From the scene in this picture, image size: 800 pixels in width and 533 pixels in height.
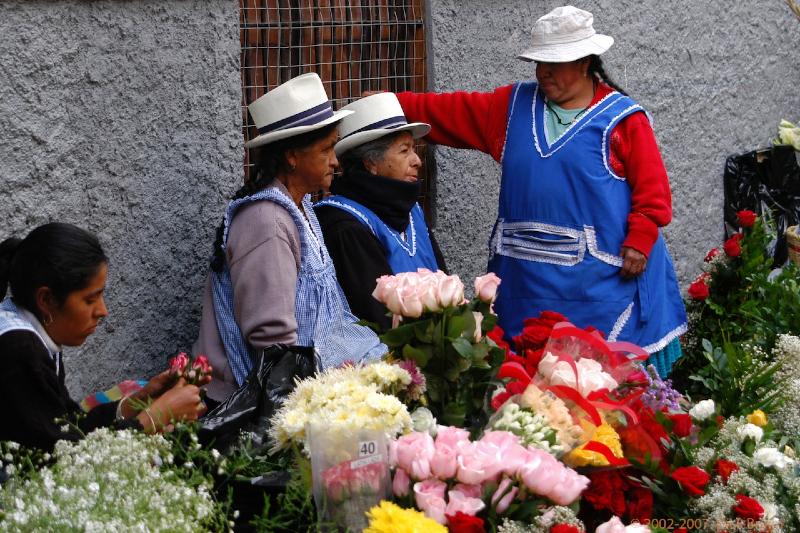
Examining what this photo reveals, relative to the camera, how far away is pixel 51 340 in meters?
2.88

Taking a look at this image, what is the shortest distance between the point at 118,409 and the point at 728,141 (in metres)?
5.80

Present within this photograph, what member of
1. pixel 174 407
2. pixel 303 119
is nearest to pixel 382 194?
pixel 303 119

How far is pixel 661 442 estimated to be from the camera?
267cm

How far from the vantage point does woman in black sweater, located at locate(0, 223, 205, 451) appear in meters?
2.70

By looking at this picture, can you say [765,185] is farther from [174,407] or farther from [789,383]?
[174,407]

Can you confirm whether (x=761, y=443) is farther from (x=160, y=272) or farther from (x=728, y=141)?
(x=728, y=141)

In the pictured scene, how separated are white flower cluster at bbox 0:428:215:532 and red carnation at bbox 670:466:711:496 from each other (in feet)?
3.18

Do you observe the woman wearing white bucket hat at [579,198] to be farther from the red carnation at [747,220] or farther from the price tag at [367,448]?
the price tag at [367,448]

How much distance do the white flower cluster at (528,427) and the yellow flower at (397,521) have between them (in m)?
0.34

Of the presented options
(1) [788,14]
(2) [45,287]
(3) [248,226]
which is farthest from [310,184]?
(1) [788,14]

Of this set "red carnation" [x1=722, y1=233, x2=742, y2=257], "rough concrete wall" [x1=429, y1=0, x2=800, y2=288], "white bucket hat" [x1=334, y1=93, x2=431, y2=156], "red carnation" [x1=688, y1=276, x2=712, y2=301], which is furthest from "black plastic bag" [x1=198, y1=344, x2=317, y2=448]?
"red carnation" [x1=722, y1=233, x2=742, y2=257]

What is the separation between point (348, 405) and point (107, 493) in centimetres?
49

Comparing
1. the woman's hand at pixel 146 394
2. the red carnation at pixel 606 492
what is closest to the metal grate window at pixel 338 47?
the woman's hand at pixel 146 394

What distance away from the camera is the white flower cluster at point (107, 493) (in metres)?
1.96
